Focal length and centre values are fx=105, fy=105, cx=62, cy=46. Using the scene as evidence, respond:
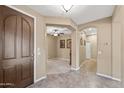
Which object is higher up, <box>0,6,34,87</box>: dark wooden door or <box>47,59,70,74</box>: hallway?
<box>0,6,34,87</box>: dark wooden door

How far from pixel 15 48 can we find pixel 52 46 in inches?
312

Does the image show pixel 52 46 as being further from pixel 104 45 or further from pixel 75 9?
pixel 75 9

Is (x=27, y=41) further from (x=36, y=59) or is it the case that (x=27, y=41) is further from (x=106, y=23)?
(x=106, y=23)

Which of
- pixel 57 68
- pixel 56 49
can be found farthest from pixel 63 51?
pixel 57 68

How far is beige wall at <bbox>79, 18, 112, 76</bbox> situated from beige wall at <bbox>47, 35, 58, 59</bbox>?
6282 millimetres

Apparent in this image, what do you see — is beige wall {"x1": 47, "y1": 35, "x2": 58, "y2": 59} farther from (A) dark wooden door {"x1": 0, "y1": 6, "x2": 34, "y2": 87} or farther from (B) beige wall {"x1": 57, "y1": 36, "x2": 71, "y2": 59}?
(A) dark wooden door {"x1": 0, "y1": 6, "x2": 34, "y2": 87}

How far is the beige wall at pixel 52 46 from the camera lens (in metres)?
10.3

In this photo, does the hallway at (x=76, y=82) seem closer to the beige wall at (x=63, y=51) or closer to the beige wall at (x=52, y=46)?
the beige wall at (x=63, y=51)

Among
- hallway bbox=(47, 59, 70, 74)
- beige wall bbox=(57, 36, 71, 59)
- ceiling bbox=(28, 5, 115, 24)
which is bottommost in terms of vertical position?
hallway bbox=(47, 59, 70, 74)

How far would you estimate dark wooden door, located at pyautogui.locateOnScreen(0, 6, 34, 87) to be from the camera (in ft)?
7.84

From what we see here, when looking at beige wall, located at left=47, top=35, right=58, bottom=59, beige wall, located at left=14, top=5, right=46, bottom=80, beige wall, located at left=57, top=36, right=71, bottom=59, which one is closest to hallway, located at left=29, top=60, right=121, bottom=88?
beige wall, located at left=14, top=5, right=46, bottom=80
